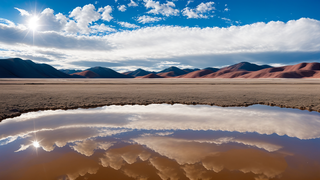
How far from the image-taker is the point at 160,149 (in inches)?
266

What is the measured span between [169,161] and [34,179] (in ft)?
12.8

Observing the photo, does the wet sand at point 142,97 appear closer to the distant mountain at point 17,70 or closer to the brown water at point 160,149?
the brown water at point 160,149

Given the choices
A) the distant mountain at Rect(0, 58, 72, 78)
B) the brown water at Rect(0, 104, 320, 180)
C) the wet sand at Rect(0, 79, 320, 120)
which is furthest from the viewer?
the distant mountain at Rect(0, 58, 72, 78)

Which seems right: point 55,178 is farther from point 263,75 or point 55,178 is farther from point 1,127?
point 263,75

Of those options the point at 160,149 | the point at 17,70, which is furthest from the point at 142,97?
the point at 17,70

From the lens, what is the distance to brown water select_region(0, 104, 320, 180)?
5211 millimetres

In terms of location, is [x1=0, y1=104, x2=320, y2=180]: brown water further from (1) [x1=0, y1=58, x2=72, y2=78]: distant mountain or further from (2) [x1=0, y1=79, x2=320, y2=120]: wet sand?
(1) [x1=0, y1=58, x2=72, y2=78]: distant mountain

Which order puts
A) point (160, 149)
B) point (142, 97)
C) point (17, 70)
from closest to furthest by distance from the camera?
point (160, 149) < point (142, 97) < point (17, 70)

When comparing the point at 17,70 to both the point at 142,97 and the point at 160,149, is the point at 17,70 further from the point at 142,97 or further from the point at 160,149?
the point at 160,149

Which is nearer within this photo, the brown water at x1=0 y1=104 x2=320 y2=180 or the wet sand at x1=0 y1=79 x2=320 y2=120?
the brown water at x1=0 y1=104 x2=320 y2=180

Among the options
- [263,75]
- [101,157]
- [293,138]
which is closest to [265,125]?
[293,138]

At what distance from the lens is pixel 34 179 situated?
4.91 metres

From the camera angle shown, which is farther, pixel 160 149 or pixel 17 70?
pixel 17 70

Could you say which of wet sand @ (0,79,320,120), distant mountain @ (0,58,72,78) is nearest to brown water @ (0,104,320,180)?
wet sand @ (0,79,320,120)
